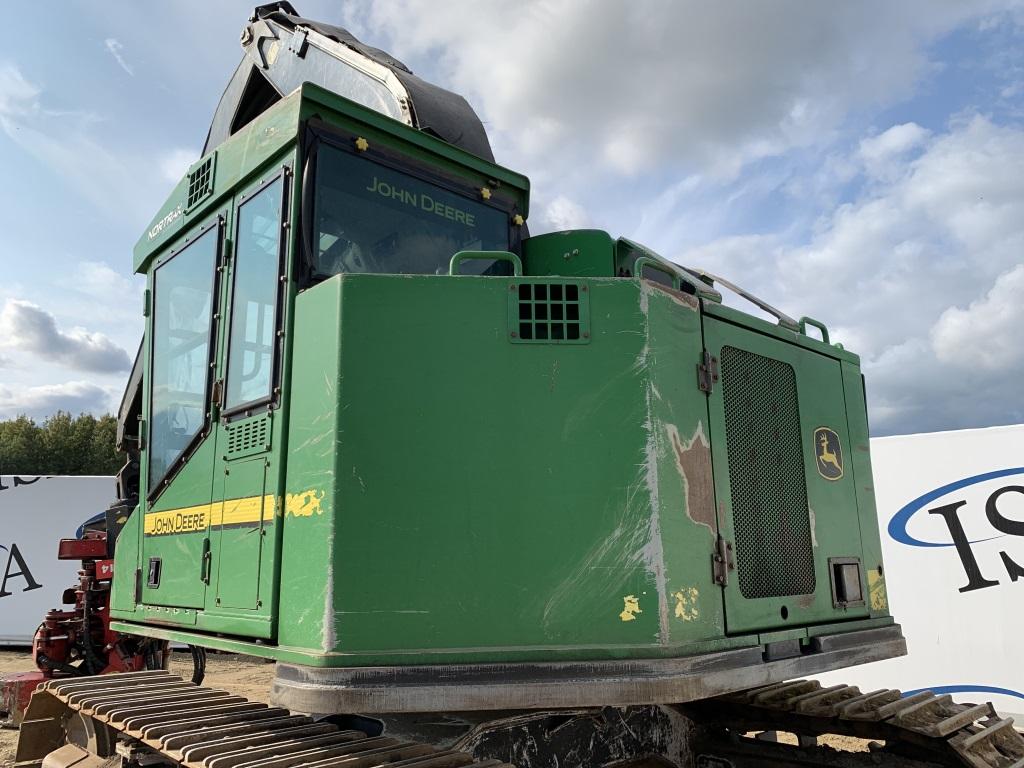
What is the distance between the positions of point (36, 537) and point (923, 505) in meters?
13.7

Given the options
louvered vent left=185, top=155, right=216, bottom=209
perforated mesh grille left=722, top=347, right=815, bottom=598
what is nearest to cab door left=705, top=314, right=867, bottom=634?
perforated mesh grille left=722, top=347, right=815, bottom=598

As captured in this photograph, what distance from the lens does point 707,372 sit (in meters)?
3.33

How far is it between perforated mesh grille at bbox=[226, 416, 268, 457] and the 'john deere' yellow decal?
245 centimetres

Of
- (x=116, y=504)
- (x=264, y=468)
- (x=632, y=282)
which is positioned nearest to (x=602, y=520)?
(x=632, y=282)

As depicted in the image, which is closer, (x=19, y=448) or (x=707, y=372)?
(x=707, y=372)

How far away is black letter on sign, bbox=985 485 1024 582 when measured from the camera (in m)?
7.79

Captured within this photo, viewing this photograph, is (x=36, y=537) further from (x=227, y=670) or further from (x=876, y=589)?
(x=876, y=589)

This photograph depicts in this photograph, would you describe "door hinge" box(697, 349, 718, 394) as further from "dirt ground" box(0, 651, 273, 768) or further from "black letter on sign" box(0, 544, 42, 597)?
"black letter on sign" box(0, 544, 42, 597)

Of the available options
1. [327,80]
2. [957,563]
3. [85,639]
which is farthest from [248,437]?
[957,563]

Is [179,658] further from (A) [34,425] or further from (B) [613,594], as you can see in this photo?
(A) [34,425]

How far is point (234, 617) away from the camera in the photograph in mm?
3467

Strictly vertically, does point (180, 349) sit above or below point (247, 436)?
above

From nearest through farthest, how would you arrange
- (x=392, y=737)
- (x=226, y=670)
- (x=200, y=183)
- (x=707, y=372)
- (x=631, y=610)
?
(x=631, y=610)
(x=392, y=737)
(x=707, y=372)
(x=200, y=183)
(x=226, y=670)

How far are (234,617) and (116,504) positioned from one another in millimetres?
2696
